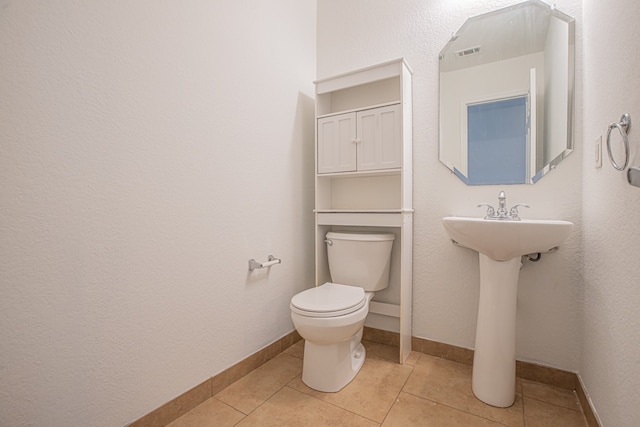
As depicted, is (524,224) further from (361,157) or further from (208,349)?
(208,349)

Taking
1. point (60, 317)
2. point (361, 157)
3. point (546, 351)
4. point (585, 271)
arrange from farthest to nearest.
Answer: point (361, 157), point (546, 351), point (585, 271), point (60, 317)

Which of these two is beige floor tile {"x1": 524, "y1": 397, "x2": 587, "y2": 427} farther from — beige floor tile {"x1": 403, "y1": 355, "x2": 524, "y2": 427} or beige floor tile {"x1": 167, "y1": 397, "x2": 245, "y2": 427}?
beige floor tile {"x1": 167, "y1": 397, "x2": 245, "y2": 427}

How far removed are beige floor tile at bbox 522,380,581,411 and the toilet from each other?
805 mm

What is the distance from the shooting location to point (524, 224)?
1.14m

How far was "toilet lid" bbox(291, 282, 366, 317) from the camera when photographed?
4.31 feet

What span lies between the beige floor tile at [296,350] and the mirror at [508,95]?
4.55 ft

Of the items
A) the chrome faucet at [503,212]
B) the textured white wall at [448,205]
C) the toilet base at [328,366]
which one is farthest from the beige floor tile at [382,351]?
the chrome faucet at [503,212]

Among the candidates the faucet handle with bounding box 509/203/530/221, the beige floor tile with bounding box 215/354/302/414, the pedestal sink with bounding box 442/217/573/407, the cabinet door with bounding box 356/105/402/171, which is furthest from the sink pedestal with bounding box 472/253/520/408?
the beige floor tile with bounding box 215/354/302/414

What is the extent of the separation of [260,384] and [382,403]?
1.95 feet

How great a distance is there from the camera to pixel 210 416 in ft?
4.02

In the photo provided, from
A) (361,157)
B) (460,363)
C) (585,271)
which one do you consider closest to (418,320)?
(460,363)

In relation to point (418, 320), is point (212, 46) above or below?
above

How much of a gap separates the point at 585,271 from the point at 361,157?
1204mm

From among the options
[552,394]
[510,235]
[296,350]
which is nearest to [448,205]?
[510,235]
